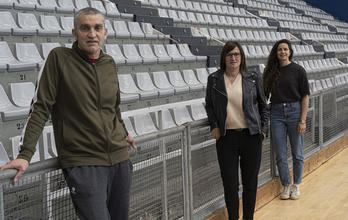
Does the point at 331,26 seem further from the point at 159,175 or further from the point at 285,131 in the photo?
the point at 159,175

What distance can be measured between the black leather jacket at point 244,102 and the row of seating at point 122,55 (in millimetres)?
1371

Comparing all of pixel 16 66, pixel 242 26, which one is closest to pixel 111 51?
pixel 16 66

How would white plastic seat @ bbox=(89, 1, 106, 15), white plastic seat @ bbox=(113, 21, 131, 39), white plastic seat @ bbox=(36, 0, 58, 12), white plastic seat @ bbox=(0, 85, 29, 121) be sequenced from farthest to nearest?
white plastic seat @ bbox=(89, 1, 106, 15) < white plastic seat @ bbox=(113, 21, 131, 39) < white plastic seat @ bbox=(36, 0, 58, 12) < white plastic seat @ bbox=(0, 85, 29, 121)

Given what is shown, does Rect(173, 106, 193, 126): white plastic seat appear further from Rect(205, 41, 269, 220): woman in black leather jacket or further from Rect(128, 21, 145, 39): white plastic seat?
Rect(128, 21, 145, 39): white plastic seat

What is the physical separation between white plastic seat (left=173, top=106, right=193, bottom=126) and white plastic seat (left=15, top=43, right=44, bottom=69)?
41.3 inches

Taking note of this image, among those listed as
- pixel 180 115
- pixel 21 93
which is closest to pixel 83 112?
pixel 21 93

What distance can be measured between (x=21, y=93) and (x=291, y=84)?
1.66m

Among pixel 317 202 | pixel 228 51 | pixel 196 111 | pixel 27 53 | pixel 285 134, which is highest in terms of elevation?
pixel 27 53

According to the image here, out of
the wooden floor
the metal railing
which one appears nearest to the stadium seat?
the metal railing

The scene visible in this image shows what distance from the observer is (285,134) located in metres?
2.71

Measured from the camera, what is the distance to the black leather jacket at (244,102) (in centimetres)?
197

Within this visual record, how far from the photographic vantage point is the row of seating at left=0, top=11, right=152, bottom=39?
3.22m

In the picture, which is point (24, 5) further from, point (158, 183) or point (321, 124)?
point (321, 124)

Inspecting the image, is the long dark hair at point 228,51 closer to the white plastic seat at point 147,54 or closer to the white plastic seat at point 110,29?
the white plastic seat at point 147,54
